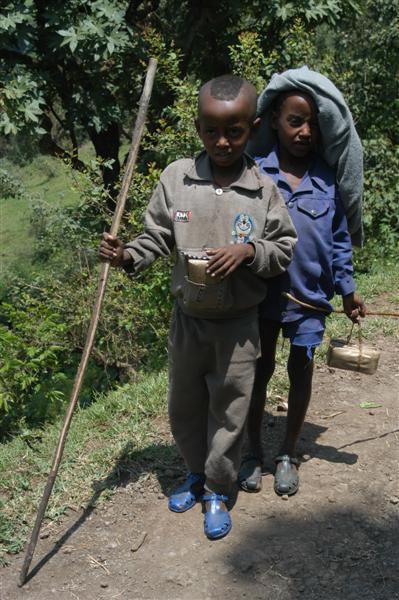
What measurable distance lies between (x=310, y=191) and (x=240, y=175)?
12.9 inches

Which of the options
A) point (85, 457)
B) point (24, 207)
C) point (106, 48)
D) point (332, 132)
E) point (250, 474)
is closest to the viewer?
point (332, 132)

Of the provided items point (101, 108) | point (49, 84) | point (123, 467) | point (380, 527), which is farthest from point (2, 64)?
point (380, 527)

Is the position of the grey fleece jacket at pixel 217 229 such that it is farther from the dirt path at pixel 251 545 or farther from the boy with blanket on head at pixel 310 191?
the dirt path at pixel 251 545

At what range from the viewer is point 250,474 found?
119 inches

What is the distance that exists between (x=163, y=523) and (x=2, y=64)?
4.97 m

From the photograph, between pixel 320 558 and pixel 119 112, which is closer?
pixel 320 558

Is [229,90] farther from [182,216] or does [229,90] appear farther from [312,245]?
[312,245]

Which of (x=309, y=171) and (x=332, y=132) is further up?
(x=332, y=132)

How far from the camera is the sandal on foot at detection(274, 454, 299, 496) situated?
2.96 meters

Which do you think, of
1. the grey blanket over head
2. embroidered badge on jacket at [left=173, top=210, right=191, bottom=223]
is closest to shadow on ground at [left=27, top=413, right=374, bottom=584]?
the grey blanket over head

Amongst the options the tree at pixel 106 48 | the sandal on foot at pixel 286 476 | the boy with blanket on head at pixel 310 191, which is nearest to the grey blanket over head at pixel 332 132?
the boy with blanket on head at pixel 310 191

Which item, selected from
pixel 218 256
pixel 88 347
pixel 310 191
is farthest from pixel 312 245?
pixel 88 347

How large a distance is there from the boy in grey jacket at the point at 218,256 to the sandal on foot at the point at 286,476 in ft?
0.99

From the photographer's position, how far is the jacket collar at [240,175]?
2.48m
